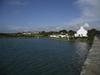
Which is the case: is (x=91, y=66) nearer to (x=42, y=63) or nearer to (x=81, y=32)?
(x=42, y=63)

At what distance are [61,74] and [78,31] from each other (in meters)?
118

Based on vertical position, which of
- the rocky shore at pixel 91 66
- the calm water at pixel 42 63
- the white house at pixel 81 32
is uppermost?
the white house at pixel 81 32

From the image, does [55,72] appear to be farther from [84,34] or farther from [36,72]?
[84,34]

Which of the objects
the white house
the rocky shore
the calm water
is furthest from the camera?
the white house

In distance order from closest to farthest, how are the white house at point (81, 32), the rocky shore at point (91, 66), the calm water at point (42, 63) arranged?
1. the rocky shore at point (91, 66)
2. the calm water at point (42, 63)
3. the white house at point (81, 32)

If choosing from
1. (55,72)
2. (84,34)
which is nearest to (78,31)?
(84,34)

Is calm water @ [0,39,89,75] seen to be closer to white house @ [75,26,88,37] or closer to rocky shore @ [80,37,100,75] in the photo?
rocky shore @ [80,37,100,75]

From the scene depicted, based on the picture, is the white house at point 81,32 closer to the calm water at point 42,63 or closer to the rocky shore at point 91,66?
the calm water at point 42,63

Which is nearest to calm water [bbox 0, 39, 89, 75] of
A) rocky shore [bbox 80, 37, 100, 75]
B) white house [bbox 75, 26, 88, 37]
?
rocky shore [bbox 80, 37, 100, 75]

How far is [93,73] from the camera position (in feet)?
72.7

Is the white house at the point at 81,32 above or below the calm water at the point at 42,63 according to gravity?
above

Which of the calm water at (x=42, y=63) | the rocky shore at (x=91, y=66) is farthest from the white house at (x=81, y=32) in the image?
the rocky shore at (x=91, y=66)

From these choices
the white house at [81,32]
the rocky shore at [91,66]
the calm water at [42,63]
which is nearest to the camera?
the rocky shore at [91,66]

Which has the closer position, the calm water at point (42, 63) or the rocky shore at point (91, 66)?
the rocky shore at point (91, 66)
